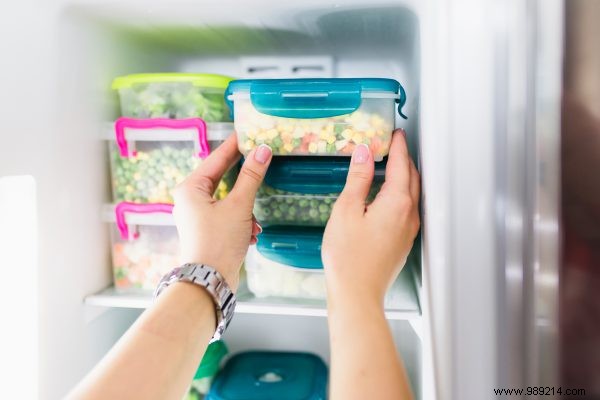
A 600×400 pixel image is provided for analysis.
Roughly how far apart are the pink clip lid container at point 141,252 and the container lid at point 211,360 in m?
0.23

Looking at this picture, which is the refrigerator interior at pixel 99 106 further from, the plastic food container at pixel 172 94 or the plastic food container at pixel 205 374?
the plastic food container at pixel 205 374

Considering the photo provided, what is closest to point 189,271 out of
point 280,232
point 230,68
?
point 280,232

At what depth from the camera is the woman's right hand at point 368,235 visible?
60 cm

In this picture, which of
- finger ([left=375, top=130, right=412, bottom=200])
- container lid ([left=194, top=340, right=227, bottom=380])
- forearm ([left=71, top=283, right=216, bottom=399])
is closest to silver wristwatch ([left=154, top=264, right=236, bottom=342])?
forearm ([left=71, top=283, right=216, bottom=399])

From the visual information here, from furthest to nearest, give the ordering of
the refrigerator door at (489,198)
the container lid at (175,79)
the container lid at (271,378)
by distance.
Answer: the container lid at (271,378)
the container lid at (175,79)
the refrigerator door at (489,198)

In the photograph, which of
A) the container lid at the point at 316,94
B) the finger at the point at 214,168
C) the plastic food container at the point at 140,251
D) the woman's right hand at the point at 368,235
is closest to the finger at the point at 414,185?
the woman's right hand at the point at 368,235

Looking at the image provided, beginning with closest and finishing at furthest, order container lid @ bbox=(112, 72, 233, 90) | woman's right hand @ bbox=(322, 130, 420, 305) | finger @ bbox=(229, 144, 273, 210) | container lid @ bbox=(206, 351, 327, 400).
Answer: woman's right hand @ bbox=(322, 130, 420, 305), finger @ bbox=(229, 144, 273, 210), container lid @ bbox=(112, 72, 233, 90), container lid @ bbox=(206, 351, 327, 400)

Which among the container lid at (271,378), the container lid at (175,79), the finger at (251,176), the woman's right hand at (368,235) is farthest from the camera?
the container lid at (271,378)

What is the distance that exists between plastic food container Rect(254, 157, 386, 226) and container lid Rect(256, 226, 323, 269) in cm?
3

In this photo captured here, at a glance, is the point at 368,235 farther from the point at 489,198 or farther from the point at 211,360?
the point at 211,360

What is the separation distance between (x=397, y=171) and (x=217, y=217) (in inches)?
10.2

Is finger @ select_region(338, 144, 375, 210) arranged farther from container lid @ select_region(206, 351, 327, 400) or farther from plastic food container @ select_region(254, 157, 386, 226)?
container lid @ select_region(206, 351, 327, 400)

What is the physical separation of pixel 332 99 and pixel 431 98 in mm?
162

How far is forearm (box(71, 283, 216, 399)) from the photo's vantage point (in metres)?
0.54
